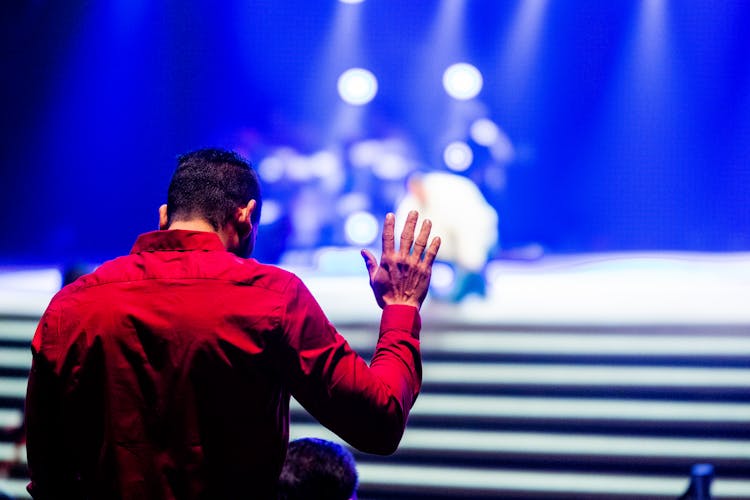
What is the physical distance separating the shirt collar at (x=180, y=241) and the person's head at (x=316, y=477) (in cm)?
76

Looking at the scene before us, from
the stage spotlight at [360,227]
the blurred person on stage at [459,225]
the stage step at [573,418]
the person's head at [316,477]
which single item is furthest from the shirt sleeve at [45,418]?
the stage spotlight at [360,227]

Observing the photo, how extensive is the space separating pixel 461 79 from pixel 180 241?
4760 millimetres

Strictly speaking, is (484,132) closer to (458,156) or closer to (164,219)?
(458,156)

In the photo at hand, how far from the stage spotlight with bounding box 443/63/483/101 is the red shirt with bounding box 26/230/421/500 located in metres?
4.72

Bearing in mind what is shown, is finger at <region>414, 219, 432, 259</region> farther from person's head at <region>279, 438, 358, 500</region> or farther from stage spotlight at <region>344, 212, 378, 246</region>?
stage spotlight at <region>344, 212, 378, 246</region>

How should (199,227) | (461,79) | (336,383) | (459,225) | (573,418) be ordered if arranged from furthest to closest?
(461,79), (459,225), (573,418), (199,227), (336,383)

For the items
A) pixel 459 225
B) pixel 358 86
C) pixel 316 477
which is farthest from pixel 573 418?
pixel 358 86

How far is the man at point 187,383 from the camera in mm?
1022

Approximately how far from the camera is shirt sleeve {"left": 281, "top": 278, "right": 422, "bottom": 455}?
3.35ft

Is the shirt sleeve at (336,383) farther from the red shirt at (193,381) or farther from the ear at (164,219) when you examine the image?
the ear at (164,219)

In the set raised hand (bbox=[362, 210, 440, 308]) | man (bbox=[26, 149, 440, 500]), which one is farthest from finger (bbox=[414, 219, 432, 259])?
man (bbox=[26, 149, 440, 500])

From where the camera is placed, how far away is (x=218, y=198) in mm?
1173

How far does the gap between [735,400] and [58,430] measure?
11.8ft

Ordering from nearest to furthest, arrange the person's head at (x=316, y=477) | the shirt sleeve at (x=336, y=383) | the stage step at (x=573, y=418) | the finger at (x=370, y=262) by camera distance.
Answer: the shirt sleeve at (x=336, y=383)
the finger at (x=370, y=262)
the person's head at (x=316, y=477)
the stage step at (x=573, y=418)
